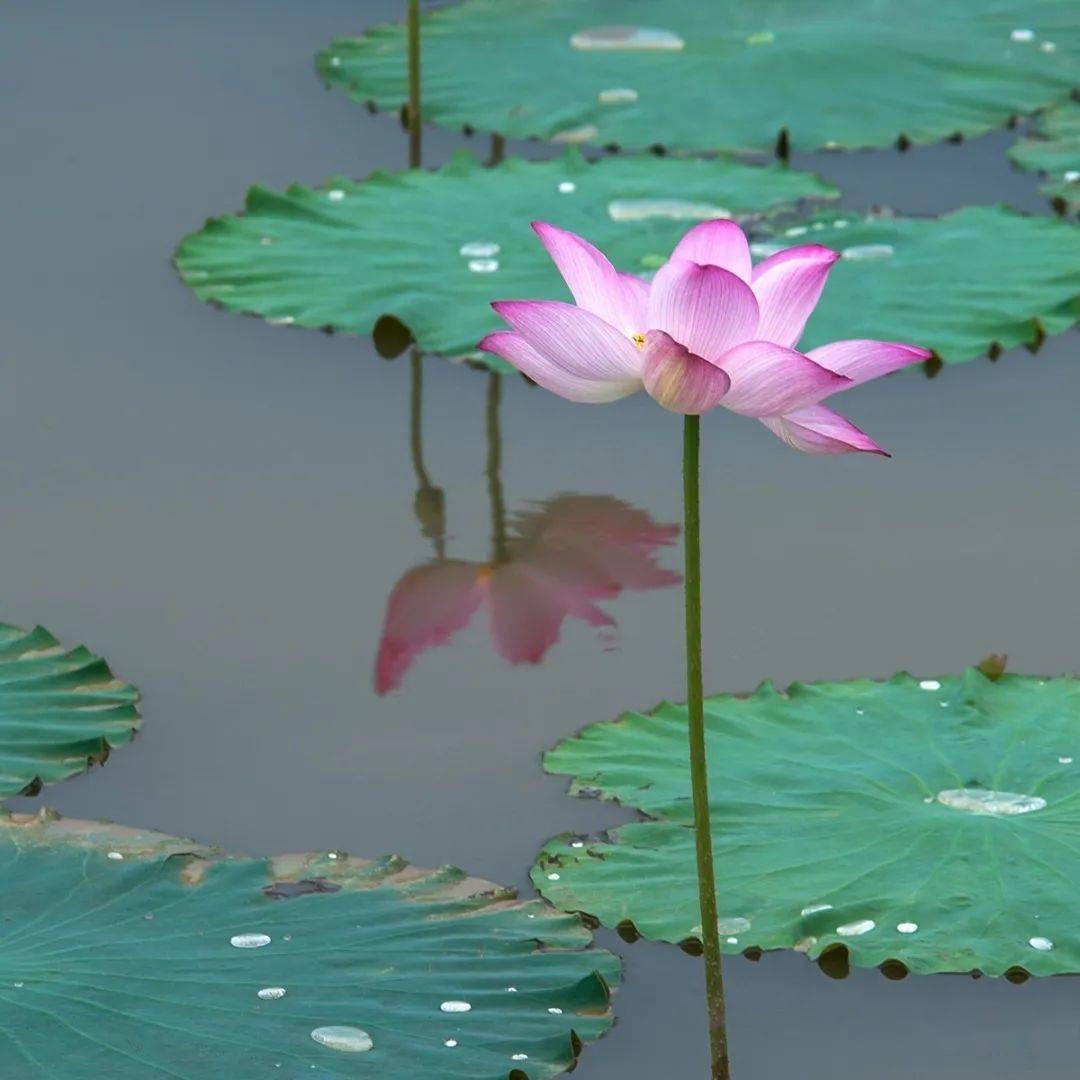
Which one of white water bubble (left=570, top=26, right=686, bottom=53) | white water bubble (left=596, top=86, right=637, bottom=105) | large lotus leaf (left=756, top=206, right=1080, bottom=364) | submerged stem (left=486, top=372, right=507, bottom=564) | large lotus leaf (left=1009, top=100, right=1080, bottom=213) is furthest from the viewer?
white water bubble (left=570, top=26, right=686, bottom=53)

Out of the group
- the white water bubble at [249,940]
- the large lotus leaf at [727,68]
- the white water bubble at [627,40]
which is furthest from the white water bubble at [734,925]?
the white water bubble at [627,40]

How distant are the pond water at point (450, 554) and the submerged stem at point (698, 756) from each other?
0.07 metres

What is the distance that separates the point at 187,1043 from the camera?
1291mm

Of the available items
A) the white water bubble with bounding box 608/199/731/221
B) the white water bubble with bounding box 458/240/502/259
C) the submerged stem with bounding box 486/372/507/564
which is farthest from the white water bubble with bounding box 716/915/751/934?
the white water bubble with bounding box 608/199/731/221

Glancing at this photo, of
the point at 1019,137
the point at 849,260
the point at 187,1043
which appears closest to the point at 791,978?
the point at 187,1043

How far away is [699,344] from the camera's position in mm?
1192

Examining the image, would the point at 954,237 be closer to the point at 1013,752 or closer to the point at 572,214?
the point at 572,214

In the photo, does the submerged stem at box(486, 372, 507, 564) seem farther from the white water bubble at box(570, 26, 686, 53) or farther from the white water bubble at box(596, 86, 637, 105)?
the white water bubble at box(570, 26, 686, 53)

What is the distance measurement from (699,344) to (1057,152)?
2.11m

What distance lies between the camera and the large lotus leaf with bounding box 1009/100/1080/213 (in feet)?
9.75

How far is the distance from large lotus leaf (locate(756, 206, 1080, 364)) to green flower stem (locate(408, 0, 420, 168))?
0.79 metres

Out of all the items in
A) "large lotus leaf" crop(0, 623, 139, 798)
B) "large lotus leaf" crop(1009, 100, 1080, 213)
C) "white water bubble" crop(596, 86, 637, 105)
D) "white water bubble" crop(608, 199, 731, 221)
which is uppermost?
"white water bubble" crop(596, 86, 637, 105)

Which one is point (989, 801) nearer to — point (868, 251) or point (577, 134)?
point (868, 251)

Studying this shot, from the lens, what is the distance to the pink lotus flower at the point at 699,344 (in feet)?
3.83
